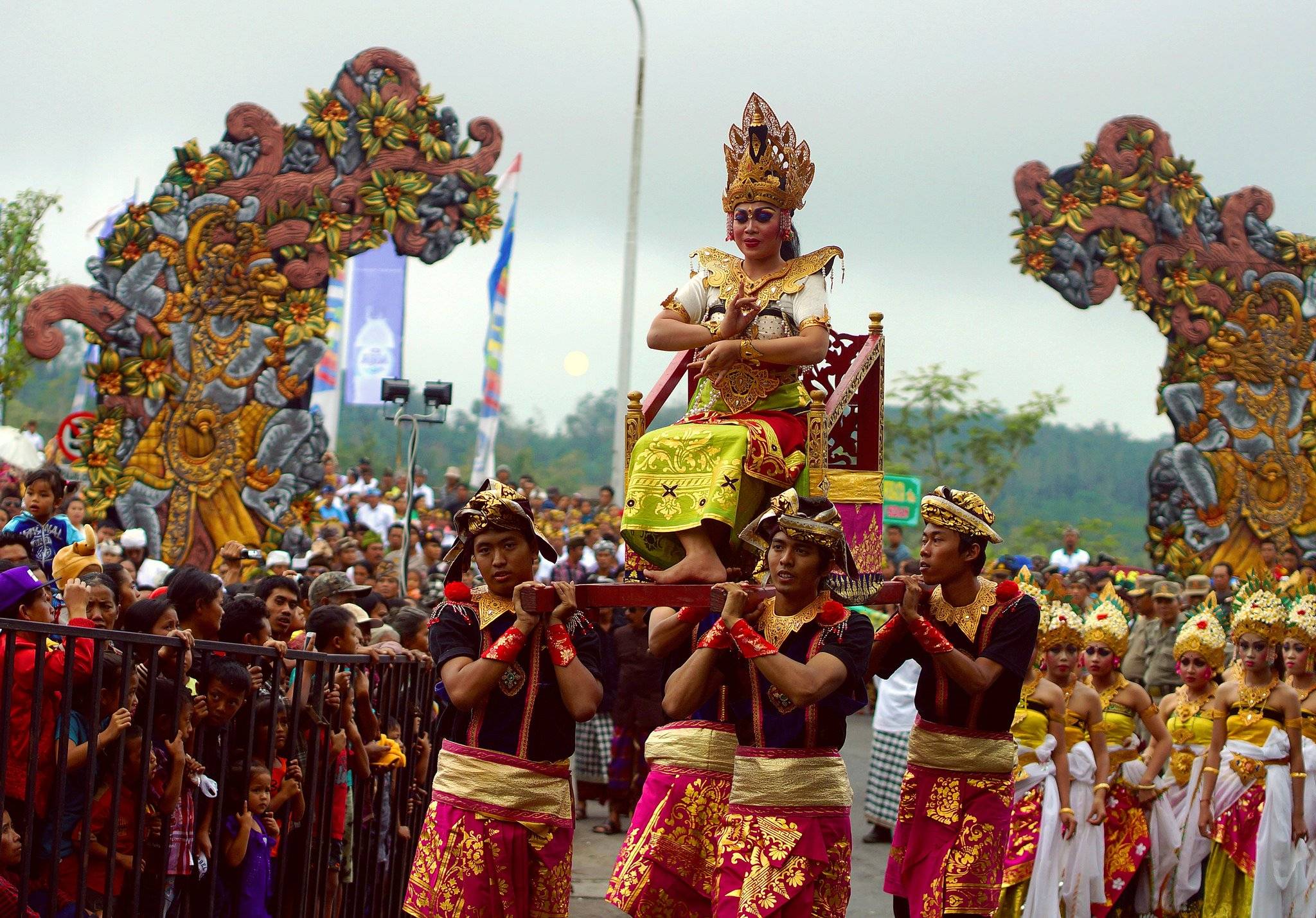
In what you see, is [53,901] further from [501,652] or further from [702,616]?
[702,616]

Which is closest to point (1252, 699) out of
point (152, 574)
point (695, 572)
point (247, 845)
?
point (695, 572)

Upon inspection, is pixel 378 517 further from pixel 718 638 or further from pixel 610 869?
pixel 718 638

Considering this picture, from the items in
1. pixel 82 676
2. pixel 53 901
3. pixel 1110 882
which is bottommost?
pixel 1110 882

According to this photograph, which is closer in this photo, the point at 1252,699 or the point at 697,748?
the point at 697,748

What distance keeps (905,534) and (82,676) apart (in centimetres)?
3652

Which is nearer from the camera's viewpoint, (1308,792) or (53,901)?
(53,901)

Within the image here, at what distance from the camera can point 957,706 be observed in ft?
21.4

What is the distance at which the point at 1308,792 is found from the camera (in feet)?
32.1

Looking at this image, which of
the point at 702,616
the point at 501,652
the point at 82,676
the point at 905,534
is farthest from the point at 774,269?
the point at 905,534

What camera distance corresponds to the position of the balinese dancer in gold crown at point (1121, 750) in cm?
962

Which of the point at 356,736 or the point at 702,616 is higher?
the point at 702,616

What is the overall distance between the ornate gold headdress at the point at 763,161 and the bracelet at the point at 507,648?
225cm

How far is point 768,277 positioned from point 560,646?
78.9 inches

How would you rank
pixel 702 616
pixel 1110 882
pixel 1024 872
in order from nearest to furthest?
pixel 702 616 < pixel 1024 872 < pixel 1110 882
